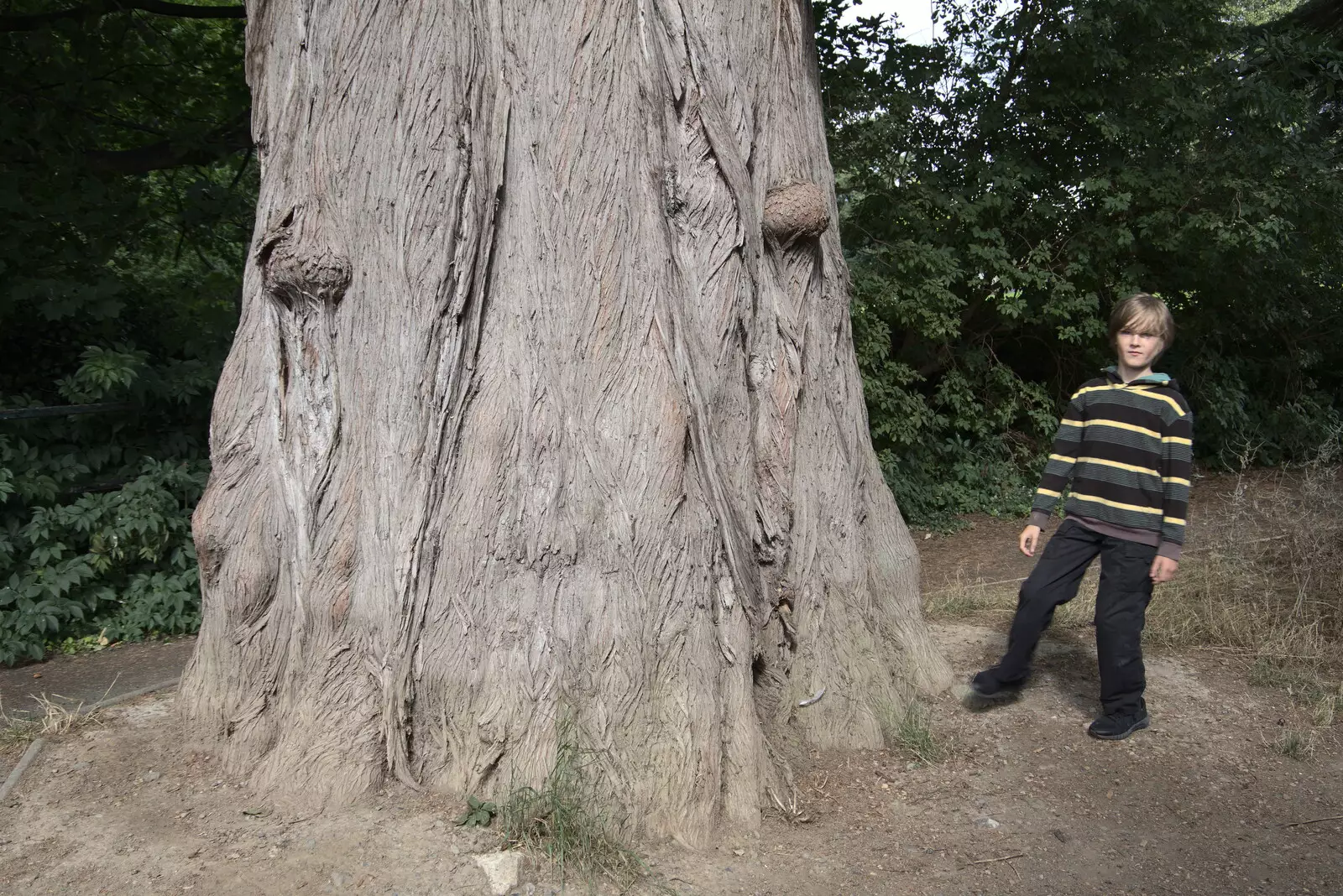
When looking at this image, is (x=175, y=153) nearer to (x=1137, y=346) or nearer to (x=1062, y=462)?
(x=1062, y=462)

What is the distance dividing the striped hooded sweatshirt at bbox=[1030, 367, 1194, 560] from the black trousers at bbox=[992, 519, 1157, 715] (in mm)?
82

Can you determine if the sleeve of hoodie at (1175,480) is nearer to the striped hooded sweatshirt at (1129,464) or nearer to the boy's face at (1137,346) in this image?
the striped hooded sweatshirt at (1129,464)

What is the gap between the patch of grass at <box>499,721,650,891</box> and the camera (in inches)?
122

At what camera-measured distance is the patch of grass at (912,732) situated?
4023 mm

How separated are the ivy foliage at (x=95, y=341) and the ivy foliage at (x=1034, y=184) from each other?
598cm

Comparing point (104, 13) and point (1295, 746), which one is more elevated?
point (104, 13)

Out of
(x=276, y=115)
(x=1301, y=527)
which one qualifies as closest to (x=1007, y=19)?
(x=1301, y=527)

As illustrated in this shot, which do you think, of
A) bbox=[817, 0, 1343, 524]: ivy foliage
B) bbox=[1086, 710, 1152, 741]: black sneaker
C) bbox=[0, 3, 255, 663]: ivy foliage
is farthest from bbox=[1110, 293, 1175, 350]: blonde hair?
bbox=[817, 0, 1343, 524]: ivy foliage

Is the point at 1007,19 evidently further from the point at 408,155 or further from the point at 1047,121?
the point at 408,155

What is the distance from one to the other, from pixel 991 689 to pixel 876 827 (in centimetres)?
110

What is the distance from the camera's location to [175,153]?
7895mm

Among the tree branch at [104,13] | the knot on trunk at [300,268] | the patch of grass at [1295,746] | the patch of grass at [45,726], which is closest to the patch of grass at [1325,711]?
the patch of grass at [1295,746]

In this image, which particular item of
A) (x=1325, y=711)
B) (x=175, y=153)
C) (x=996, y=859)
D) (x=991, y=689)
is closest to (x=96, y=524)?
(x=175, y=153)

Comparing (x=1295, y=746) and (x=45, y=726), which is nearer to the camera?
(x=1295, y=746)
